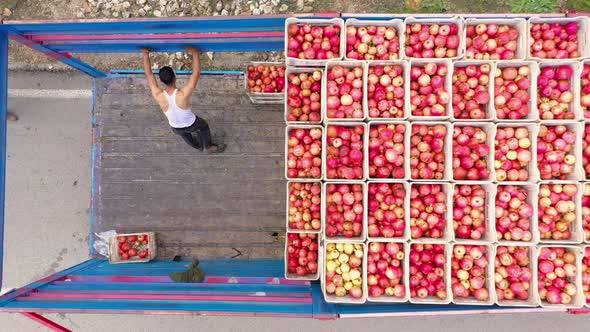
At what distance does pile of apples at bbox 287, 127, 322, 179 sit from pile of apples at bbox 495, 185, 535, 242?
1698mm

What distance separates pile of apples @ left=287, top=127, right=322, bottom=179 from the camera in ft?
11.5

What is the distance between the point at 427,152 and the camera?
129 inches

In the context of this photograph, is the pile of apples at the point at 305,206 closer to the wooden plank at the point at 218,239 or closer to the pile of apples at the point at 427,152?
the pile of apples at the point at 427,152

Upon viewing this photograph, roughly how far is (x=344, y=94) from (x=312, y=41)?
642 millimetres

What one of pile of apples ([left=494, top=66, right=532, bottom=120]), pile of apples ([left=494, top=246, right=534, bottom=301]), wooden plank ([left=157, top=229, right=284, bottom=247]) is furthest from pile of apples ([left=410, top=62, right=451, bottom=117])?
wooden plank ([left=157, top=229, right=284, bottom=247])

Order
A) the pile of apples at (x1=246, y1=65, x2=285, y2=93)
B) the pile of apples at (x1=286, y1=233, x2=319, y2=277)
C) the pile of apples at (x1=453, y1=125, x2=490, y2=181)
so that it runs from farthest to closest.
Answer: the pile of apples at (x1=246, y1=65, x2=285, y2=93)
the pile of apples at (x1=286, y1=233, x2=319, y2=277)
the pile of apples at (x1=453, y1=125, x2=490, y2=181)

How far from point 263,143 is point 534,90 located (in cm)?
309

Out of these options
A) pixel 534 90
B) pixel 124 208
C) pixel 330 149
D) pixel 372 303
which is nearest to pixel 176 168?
pixel 124 208

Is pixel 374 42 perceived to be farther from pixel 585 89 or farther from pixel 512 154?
pixel 585 89

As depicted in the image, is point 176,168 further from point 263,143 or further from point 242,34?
point 242,34

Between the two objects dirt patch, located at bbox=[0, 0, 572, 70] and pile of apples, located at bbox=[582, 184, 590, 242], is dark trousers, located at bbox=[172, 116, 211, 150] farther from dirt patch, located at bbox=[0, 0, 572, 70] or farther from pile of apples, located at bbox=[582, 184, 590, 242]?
pile of apples, located at bbox=[582, 184, 590, 242]

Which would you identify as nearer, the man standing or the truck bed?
the man standing

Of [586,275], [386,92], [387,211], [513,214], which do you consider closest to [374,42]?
[386,92]

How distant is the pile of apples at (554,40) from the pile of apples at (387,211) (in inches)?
73.0
